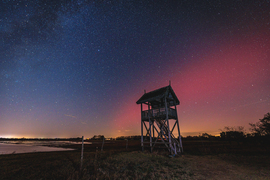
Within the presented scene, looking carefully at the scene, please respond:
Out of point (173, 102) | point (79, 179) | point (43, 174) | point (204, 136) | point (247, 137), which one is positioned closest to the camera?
point (79, 179)

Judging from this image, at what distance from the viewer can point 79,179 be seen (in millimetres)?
6250

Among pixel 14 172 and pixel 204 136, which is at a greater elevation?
pixel 14 172

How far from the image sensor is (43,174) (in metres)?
6.90

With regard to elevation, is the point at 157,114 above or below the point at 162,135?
above

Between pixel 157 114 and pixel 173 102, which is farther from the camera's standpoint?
pixel 173 102

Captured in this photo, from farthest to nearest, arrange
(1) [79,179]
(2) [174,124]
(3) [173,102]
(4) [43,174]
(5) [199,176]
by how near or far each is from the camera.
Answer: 1. (3) [173,102]
2. (2) [174,124]
3. (5) [199,176]
4. (4) [43,174]
5. (1) [79,179]

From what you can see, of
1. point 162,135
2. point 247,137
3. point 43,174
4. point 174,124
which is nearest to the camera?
point 43,174

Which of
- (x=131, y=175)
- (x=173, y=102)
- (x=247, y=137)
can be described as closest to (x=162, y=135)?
(x=173, y=102)

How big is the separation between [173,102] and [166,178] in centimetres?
1334

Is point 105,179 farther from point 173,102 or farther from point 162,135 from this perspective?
point 173,102

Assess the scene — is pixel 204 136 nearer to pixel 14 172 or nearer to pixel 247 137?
pixel 247 137

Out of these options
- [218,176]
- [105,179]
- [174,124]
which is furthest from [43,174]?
[174,124]

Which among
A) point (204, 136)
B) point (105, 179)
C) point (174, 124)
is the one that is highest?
point (174, 124)

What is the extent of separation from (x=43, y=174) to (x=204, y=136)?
2876 inches
